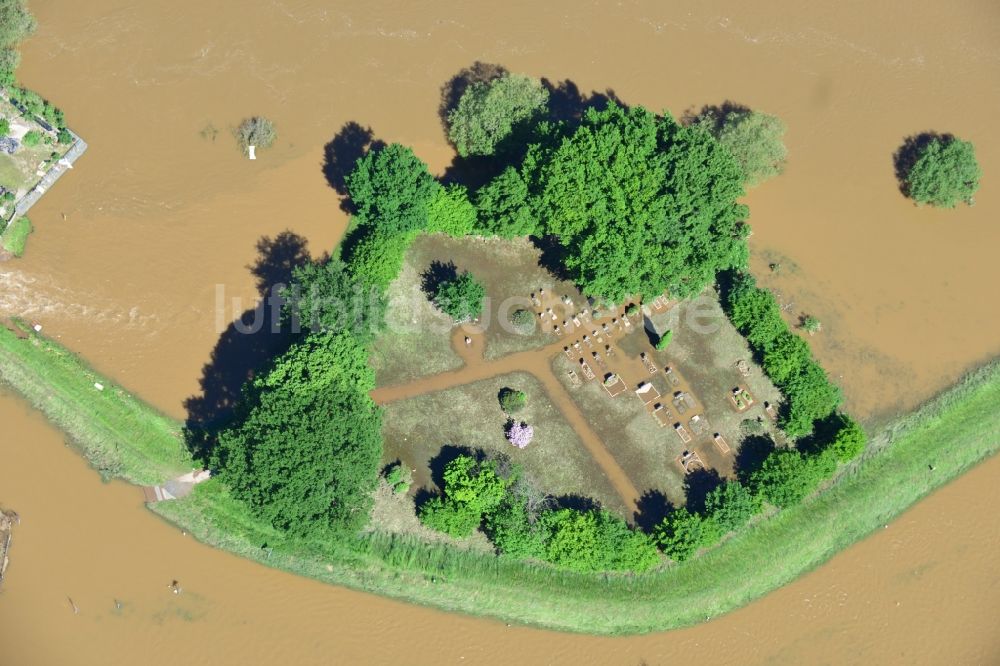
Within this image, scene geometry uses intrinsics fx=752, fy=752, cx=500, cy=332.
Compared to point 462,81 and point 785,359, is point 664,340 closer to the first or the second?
point 785,359

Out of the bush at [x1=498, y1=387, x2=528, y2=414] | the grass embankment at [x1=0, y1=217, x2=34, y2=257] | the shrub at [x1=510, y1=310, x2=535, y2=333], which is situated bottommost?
the bush at [x1=498, y1=387, x2=528, y2=414]

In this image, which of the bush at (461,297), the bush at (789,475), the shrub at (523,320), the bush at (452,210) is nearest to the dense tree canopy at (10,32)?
the bush at (452,210)

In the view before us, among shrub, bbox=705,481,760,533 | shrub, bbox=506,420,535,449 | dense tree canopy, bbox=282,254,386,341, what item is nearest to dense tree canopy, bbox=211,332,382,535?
dense tree canopy, bbox=282,254,386,341

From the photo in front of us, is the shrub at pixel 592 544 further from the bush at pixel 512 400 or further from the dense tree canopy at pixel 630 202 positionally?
the dense tree canopy at pixel 630 202

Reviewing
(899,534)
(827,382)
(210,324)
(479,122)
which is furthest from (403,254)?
(899,534)

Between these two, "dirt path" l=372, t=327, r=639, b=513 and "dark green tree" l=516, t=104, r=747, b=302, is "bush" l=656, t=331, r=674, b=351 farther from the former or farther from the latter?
"dirt path" l=372, t=327, r=639, b=513

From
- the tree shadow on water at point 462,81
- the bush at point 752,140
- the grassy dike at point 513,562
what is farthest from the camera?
the tree shadow on water at point 462,81

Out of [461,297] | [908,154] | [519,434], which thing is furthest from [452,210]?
[908,154]
